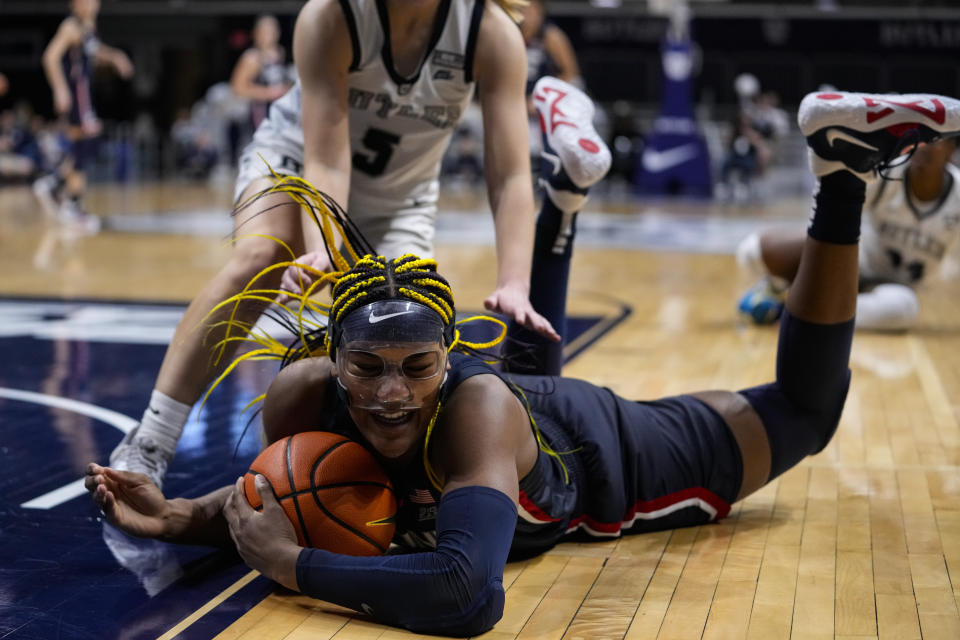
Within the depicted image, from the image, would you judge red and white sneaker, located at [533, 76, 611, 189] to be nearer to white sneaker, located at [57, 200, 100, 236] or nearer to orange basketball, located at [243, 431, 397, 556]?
orange basketball, located at [243, 431, 397, 556]

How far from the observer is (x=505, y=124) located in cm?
335

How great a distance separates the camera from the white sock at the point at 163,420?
3.27m

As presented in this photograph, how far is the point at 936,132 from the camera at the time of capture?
119 inches

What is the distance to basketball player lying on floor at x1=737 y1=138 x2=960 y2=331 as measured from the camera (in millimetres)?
6129

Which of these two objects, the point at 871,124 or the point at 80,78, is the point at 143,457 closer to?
the point at 871,124

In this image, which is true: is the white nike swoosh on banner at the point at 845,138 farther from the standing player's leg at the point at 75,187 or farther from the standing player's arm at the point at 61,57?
the standing player's arm at the point at 61,57

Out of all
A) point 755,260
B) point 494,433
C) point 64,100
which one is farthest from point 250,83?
point 494,433

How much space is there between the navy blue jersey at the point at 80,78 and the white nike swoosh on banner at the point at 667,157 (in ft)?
28.6

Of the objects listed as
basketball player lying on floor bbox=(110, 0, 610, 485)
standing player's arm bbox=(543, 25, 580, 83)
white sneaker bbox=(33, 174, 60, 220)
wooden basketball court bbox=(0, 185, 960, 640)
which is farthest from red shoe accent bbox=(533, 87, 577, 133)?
white sneaker bbox=(33, 174, 60, 220)

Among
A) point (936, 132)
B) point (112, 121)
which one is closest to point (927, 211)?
point (936, 132)

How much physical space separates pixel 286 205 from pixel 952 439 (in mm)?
2431

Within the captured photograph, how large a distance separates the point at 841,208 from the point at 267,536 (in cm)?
170

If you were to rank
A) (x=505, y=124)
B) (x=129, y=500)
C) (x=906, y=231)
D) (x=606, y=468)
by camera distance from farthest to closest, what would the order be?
1. (x=906, y=231)
2. (x=505, y=124)
3. (x=606, y=468)
4. (x=129, y=500)

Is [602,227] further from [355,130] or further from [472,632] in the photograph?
[472,632]
